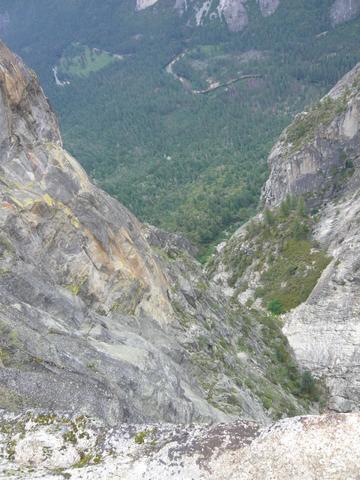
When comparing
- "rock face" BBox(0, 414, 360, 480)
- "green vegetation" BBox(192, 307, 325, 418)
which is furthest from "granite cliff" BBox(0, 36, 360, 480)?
"green vegetation" BBox(192, 307, 325, 418)

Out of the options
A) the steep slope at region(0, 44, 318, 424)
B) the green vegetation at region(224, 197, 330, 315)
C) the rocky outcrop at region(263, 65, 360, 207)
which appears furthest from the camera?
the rocky outcrop at region(263, 65, 360, 207)

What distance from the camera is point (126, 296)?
1075 inches

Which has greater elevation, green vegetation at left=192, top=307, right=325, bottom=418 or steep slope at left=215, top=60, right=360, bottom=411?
steep slope at left=215, top=60, right=360, bottom=411

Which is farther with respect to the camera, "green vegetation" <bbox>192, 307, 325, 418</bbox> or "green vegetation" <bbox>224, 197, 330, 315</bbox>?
"green vegetation" <bbox>224, 197, 330, 315</bbox>

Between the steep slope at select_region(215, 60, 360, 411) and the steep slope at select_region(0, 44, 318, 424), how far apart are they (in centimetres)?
848

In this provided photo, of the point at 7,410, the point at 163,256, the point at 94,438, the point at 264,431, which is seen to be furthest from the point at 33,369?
the point at 163,256

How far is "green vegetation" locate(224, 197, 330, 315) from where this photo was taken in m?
62.4

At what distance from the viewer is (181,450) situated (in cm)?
1258

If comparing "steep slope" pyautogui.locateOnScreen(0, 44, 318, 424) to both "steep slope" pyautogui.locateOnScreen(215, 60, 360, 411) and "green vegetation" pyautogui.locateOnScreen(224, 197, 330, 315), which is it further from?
"green vegetation" pyautogui.locateOnScreen(224, 197, 330, 315)

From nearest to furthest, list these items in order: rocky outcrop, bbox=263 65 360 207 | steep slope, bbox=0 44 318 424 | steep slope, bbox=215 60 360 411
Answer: steep slope, bbox=0 44 318 424, steep slope, bbox=215 60 360 411, rocky outcrop, bbox=263 65 360 207

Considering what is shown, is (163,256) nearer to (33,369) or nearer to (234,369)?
(234,369)

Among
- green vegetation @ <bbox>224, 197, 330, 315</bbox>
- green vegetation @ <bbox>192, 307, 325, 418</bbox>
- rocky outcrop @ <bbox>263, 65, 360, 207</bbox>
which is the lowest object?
green vegetation @ <bbox>192, 307, 325, 418</bbox>

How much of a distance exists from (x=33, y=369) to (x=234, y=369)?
1963 centimetres

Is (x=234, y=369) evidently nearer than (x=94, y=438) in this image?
No
